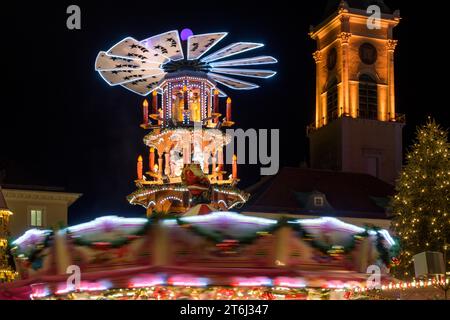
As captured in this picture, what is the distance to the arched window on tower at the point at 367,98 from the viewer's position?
67.2 m

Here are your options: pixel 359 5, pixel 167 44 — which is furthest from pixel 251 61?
pixel 359 5

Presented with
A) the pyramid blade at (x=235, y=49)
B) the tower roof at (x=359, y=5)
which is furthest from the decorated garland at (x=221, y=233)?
the tower roof at (x=359, y=5)

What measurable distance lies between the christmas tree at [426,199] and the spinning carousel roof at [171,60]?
8.05 meters

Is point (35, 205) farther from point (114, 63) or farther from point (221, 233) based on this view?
point (221, 233)

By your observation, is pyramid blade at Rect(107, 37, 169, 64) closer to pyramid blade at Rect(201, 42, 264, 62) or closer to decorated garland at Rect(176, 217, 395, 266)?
pyramid blade at Rect(201, 42, 264, 62)

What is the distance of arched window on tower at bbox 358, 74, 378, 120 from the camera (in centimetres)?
6719

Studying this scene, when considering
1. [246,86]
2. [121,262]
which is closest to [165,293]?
[121,262]

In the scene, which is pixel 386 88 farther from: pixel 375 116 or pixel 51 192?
pixel 51 192

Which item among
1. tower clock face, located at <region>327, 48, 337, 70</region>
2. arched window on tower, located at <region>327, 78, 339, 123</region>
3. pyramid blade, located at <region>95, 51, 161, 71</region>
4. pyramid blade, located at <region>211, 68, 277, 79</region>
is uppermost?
tower clock face, located at <region>327, 48, 337, 70</region>

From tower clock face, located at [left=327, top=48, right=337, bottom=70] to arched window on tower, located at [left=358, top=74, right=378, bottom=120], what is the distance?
2160 mm

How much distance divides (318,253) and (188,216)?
7.54 feet

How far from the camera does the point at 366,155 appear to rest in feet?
221

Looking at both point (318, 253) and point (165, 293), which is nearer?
point (318, 253)

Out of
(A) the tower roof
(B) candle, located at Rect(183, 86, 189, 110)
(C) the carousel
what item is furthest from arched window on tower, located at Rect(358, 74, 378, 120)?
(C) the carousel
